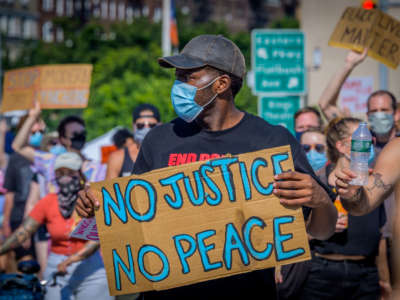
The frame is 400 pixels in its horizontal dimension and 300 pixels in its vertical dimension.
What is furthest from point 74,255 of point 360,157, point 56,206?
point 360,157

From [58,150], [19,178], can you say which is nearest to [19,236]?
[58,150]

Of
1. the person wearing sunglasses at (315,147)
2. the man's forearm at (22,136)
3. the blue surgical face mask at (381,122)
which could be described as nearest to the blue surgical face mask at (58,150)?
the man's forearm at (22,136)

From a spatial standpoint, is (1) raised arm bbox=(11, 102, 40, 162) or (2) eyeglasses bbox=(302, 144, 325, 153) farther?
(1) raised arm bbox=(11, 102, 40, 162)

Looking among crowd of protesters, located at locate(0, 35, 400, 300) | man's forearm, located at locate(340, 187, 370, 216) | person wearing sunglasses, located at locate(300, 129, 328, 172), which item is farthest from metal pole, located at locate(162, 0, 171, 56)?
man's forearm, located at locate(340, 187, 370, 216)

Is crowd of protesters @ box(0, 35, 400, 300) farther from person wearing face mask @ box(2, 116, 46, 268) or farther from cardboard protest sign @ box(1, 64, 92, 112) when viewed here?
cardboard protest sign @ box(1, 64, 92, 112)

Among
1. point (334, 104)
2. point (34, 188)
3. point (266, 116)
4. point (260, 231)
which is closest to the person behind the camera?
point (260, 231)

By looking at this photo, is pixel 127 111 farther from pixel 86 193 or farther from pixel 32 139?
pixel 86 193

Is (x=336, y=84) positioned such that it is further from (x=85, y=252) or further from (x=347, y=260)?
(x=85, y=252)

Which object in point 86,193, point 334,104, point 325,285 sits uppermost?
point 334,104

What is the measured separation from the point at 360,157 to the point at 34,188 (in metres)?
5.28

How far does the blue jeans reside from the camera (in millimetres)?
5434

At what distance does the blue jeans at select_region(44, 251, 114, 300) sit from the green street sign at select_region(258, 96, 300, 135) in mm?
4413

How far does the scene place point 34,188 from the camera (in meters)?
7.71

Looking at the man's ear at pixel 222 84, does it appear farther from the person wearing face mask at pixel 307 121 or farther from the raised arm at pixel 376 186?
the person wearing face mask at pixel 307 121
